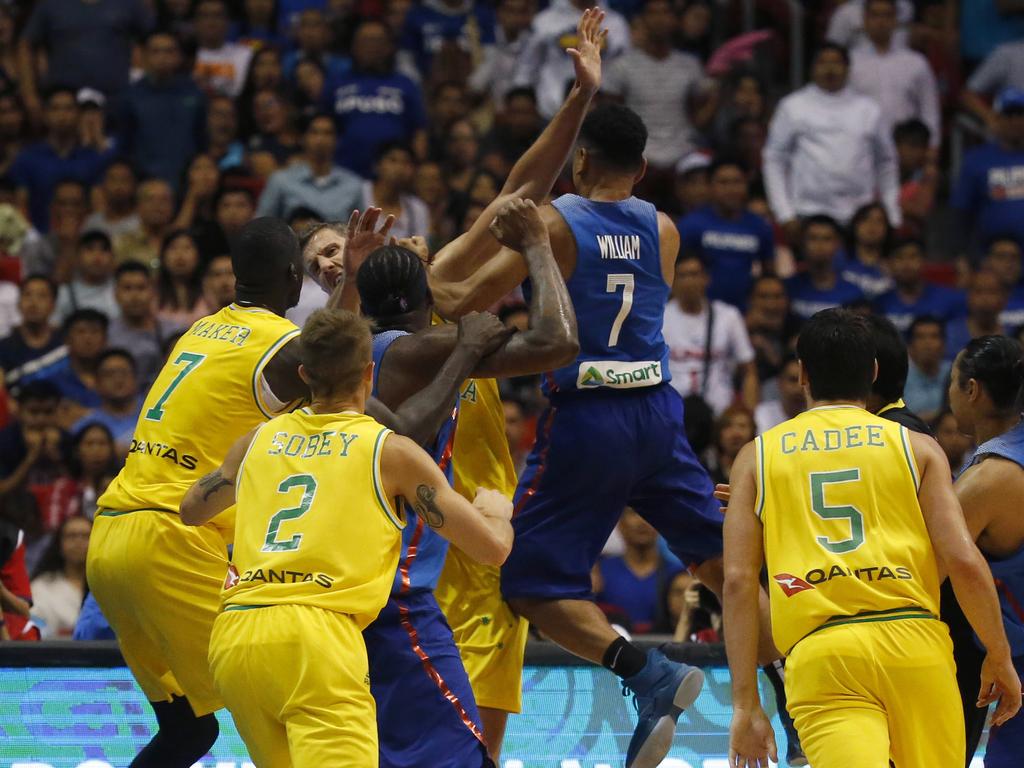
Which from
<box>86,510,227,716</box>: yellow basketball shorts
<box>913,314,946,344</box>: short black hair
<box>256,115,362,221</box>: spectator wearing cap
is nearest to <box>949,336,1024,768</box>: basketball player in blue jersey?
<box>86,510,227,716</box>: yellow basketball shorts

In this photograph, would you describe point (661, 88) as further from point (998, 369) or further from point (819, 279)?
point (998, 369)

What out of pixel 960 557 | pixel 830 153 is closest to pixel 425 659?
pixel 960 557

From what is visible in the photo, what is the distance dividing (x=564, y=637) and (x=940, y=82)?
33.6 feet

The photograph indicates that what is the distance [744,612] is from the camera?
5113mm

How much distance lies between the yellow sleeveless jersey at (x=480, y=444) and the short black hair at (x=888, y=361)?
1.54 metres

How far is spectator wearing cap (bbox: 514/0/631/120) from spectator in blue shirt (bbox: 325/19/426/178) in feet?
3.52

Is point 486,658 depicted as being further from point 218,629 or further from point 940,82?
point 940,82

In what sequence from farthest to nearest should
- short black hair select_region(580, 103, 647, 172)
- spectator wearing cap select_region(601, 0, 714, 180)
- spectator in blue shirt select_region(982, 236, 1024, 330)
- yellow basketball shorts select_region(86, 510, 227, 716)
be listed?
spectator wearing cap select_region(601, 0, 714, 180) → spectator in blue shirt select_region(982, 236, 1024, 330) → short black hair select_region(580, 103, 647, 172) → yellow basketball shorts select_region(86, 510, 227, 716)

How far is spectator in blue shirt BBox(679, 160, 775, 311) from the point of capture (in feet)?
40.0

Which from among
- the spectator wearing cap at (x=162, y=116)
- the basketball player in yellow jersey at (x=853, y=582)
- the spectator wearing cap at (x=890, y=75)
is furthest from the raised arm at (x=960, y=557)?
the spectator wearing cap at (x=890, y=75)

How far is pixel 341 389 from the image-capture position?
5184mm

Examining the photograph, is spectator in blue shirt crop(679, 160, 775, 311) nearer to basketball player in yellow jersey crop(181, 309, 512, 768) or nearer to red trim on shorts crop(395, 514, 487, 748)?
red trim on shorts crop(395, 514, 487, 748)

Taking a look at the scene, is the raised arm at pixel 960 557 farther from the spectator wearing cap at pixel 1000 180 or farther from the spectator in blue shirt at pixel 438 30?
the spectator in blue shirt at pixel 438 30

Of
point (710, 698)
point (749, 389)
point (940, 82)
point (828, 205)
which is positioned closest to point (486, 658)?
point (710, 698)
